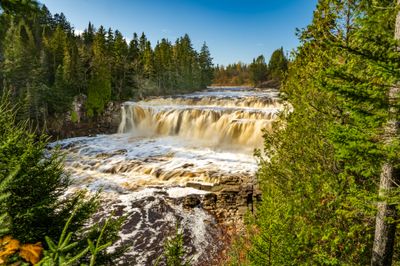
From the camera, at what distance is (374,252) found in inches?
201

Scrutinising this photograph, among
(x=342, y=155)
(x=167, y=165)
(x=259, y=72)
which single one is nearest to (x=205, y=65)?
(x=259, y=72)

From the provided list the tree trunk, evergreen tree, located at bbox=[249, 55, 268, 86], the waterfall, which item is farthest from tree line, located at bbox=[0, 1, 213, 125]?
the tree trunk

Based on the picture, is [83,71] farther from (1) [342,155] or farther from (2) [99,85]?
(1) [342,155]

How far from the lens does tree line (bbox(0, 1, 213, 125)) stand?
36438mm

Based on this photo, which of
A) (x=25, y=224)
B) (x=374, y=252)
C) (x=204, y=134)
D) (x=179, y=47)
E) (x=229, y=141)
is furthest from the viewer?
(x=179, y=47)

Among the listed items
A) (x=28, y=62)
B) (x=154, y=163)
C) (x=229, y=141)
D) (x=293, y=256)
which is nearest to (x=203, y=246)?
(x=293, y=256)

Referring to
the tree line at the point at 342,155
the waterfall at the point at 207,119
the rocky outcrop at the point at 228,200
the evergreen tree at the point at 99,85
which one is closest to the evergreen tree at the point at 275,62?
the waterfall at the point at 207,119

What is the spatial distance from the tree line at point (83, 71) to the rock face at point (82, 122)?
101 cm

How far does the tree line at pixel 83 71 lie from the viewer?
36438mm

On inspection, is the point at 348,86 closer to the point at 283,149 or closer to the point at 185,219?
the point at 283,149

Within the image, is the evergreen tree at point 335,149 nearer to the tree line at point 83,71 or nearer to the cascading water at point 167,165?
the cascading water at point 167,165

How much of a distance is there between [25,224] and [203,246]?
9230 mm

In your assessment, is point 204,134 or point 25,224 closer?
point 25,224

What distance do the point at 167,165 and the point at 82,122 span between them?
24191 mm
